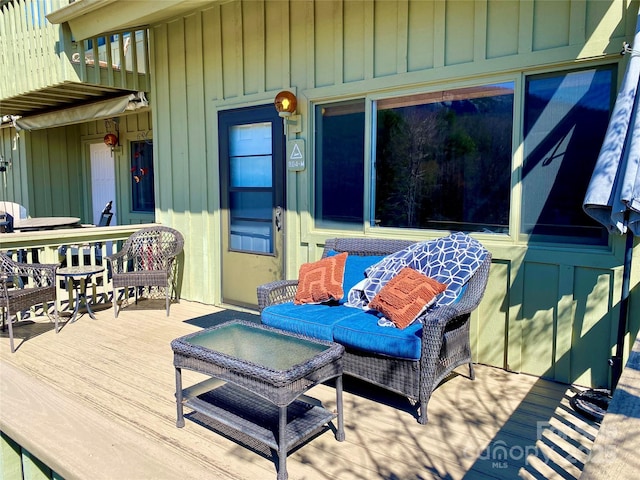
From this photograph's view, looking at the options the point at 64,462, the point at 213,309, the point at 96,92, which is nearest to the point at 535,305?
the point at 64,462

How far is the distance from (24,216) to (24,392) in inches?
304

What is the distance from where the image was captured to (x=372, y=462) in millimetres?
2227

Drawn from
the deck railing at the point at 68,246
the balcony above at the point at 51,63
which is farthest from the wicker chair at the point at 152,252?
the balcony above at the point at 51,63

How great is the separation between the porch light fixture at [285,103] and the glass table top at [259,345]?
220cm

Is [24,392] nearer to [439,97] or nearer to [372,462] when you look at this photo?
[372,462]

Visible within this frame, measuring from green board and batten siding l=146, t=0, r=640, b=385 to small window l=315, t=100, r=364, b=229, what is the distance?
98 millimetres

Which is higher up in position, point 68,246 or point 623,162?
point 623,162

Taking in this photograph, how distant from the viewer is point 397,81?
145 inches

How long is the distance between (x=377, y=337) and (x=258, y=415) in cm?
81

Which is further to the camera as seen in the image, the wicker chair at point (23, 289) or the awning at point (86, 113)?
the awning at point (86, 113)

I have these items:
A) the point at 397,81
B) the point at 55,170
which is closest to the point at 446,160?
the point at 397,81

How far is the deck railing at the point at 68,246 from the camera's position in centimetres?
446

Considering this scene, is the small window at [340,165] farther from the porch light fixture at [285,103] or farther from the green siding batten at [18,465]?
the green siding batten at [18,465]

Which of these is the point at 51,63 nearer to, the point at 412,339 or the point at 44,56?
the point at 44,56
